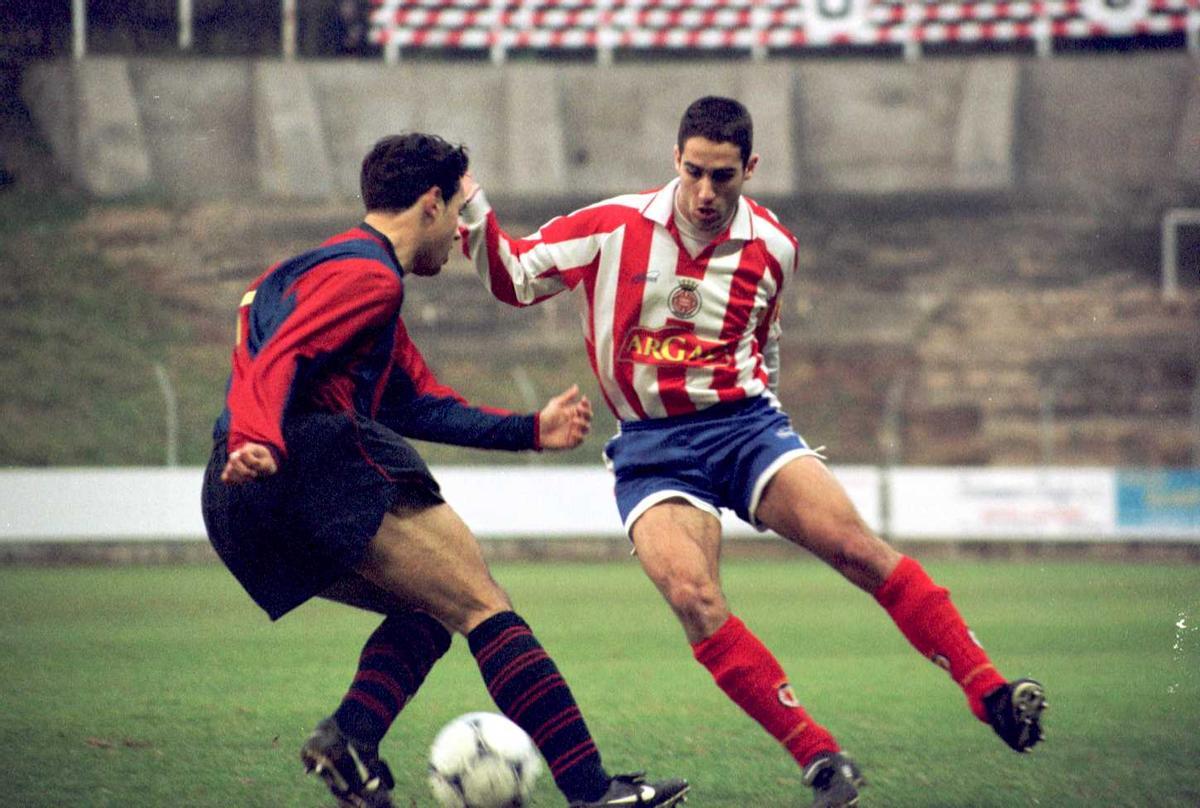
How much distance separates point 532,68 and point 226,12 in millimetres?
5422

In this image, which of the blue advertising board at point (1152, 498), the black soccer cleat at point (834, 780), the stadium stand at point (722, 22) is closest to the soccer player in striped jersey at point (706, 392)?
the black soccer cleat at point (834, 780)

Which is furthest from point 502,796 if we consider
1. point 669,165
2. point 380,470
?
point 669,165

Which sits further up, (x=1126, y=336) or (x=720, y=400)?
(x=720, y=400)

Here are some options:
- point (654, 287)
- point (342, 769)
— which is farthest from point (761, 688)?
point (654, 287)

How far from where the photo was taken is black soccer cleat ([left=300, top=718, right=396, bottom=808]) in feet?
15.4

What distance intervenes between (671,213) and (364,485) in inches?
60.4

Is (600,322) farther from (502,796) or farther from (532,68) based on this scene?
(532,68)

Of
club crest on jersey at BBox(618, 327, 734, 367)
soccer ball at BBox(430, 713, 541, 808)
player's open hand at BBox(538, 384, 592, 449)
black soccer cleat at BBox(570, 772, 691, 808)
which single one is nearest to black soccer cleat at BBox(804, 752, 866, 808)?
black soccer cleat at BBox(570, 772, 691, 808)

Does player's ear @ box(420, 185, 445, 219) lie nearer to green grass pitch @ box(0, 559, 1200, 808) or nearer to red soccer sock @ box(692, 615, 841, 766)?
red soccer sock @ box(692, 615, 841, 766)

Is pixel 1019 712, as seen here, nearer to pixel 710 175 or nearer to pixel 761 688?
pixel 761 688

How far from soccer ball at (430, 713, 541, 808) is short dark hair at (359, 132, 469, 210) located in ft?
5.08

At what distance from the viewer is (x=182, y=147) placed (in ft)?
92.1

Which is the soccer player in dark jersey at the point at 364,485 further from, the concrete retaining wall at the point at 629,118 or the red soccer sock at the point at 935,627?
the concrete retaining wall at the point at 629,118

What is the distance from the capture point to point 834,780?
187 inches
